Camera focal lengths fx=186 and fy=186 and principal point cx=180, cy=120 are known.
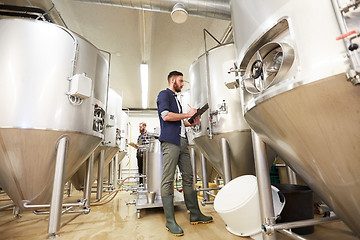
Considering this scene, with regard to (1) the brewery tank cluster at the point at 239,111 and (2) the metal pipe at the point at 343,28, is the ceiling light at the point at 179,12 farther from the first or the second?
(2) the metal pipe at the point at 343,28

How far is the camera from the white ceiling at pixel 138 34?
3093mm

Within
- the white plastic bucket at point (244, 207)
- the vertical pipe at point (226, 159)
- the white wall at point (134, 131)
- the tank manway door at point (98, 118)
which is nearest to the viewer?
the white plastic bucket at point (244, 207)

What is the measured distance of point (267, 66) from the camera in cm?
88

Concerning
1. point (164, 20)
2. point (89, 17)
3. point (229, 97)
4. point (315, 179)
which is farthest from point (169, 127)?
point (89, 17)

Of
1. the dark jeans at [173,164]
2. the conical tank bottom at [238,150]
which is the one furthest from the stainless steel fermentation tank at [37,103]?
the conical tank bottom at [238,150]

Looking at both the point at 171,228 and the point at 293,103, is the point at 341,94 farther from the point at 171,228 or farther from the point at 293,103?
the point at 171,228

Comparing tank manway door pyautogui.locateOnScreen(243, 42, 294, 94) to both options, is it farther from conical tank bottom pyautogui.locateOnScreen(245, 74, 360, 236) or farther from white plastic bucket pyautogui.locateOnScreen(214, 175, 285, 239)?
white plastic bucket pyautogui.locateOnScreen(214, 175, 285, 239)

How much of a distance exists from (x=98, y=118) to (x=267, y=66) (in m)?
1.74

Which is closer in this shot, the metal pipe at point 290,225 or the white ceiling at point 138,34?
the metal pipe at point 290,225

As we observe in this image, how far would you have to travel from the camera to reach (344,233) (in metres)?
1.36

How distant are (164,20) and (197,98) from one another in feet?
5.94

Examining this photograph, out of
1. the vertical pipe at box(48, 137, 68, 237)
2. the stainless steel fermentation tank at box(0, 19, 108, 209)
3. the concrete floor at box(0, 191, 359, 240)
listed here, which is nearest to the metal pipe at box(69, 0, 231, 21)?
the stainless steel fermentation tank at box(0, 19, 108, 209)

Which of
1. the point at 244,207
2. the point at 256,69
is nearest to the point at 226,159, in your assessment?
the point at 244,207

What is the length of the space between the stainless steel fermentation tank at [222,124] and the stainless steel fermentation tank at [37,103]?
1.22m
